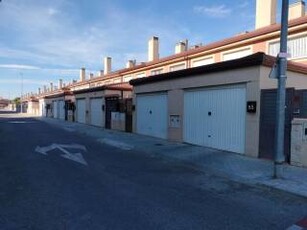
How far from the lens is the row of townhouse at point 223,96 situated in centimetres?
1168

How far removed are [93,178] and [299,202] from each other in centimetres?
464

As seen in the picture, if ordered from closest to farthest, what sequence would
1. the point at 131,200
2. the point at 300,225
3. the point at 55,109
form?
1. the point at 300,225
2. the point at 131,200
3. the point at 55,109

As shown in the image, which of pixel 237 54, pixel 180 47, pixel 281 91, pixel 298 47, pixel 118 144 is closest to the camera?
pixel 281 91

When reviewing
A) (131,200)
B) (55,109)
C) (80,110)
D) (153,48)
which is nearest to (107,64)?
(55,109)

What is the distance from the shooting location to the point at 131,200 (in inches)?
264

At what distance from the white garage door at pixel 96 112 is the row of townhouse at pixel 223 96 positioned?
18cm

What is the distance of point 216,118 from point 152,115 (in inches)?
242

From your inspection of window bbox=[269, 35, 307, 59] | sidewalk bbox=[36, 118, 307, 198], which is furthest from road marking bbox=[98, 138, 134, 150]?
window bbox=[269, 35, 307, 59]

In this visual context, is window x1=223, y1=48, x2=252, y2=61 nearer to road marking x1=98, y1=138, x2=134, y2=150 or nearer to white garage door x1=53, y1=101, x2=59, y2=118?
road marking x1=98, y1=138, x2=134, y2=150

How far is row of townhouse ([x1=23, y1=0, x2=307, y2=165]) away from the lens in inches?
460

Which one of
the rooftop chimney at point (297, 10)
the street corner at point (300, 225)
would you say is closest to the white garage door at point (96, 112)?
the rooftop chimney at point (297, 10)

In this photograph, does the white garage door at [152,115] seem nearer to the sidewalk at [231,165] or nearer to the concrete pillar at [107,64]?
the sidewalk at [231,165]

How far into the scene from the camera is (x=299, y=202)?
6910 millimetres

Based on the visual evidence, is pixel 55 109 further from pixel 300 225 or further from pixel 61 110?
pixel 300 225
